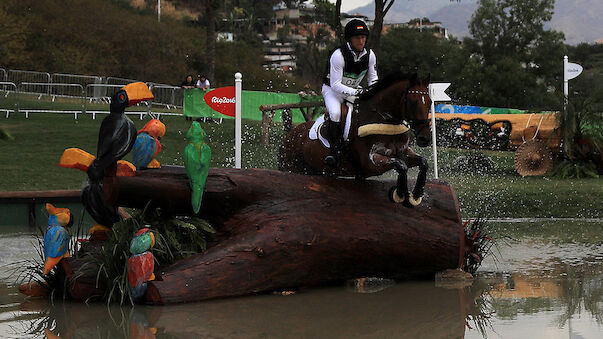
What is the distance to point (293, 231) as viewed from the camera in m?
8.02

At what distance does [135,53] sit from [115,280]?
141 ft

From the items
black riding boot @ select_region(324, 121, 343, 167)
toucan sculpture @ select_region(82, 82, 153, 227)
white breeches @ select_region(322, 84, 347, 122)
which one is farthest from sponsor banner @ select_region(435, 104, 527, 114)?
toucan sculpture @ select_region(82, 82, 153, 227)

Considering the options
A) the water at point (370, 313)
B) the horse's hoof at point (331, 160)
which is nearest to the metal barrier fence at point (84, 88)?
the horse's hoof at point (331, 160)

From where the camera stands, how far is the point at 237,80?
13.5m

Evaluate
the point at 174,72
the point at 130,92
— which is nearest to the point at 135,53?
the point at 174,72

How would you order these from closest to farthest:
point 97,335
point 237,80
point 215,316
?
1. point 97,335
2. point 215,316
3. point 237,80

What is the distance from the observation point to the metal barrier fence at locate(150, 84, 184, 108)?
2864 centimetres

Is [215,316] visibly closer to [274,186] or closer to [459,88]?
[274,186]

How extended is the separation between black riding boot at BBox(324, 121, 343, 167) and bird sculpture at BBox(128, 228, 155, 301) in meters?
2.25

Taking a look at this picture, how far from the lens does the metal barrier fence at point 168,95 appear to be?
2864 cm

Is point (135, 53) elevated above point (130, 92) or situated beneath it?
elevated above

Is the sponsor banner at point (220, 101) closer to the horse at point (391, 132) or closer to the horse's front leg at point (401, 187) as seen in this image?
the horse at point (391, 132)

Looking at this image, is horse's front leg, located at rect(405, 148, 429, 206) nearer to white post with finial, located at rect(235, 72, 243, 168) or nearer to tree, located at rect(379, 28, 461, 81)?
white post with finial, located at rect(235, 72, 243, 168)

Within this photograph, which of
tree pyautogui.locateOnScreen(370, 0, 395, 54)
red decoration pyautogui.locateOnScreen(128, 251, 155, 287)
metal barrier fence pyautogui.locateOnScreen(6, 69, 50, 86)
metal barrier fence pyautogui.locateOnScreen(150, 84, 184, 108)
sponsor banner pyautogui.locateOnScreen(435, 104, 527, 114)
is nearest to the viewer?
red decoration pyautogui.locateOnScreen(128, 251, 155, 287)
